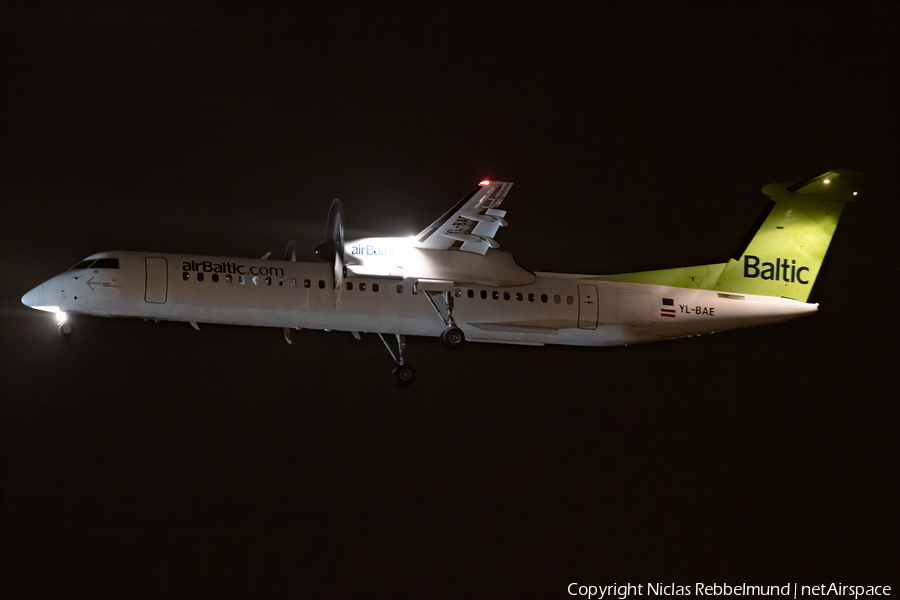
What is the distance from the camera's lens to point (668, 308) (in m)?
20.6

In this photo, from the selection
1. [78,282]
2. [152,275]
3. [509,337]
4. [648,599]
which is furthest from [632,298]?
[78,282]

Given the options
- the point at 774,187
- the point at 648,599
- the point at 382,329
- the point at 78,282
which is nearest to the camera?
the point at 78,282

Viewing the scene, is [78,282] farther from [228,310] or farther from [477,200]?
[477,200]

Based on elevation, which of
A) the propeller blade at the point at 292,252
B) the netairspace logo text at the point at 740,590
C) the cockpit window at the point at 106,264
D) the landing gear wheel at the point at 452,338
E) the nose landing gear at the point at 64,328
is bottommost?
the netairspace logo text at the point at 740,590

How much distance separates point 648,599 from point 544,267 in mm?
8591

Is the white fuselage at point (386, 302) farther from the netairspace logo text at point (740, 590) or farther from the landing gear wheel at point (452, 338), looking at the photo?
the netairspace logo text at point (740, 590)

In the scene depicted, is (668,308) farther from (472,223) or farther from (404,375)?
(404,375)

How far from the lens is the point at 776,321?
68.1ft

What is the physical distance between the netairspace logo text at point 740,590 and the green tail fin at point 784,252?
25.1 ft

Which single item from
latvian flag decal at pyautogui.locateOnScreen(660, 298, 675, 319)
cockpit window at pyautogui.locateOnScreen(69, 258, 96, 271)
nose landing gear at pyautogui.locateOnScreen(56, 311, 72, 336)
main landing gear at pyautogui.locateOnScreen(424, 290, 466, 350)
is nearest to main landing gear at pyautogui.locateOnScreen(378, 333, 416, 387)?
main landing gear at pyautogui.locateOnScreen(424, 290, 466, 350)

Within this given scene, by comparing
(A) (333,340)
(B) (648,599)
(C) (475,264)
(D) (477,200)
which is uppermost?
(D) (477,200)

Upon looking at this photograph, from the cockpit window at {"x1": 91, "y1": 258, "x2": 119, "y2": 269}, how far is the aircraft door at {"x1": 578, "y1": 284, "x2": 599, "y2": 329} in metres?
9.48

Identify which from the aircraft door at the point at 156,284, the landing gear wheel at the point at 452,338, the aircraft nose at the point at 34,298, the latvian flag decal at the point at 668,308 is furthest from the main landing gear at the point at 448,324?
the aircraft nose at the point at 34,298

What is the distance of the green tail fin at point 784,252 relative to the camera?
21.1m
